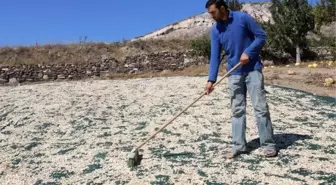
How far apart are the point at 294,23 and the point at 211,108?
1118 centimetres

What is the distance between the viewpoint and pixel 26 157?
5.74 m

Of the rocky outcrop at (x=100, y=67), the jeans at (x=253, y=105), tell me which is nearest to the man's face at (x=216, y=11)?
the jeans at (x=253, y=105)

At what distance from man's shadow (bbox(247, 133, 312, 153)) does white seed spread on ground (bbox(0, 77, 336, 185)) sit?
0.04 ft

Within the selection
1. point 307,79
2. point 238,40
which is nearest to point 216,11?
point 238,40

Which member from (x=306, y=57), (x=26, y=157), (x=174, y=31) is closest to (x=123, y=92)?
(x=26, y=157)

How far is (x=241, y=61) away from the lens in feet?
15.1

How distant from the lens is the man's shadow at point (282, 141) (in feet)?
17.3

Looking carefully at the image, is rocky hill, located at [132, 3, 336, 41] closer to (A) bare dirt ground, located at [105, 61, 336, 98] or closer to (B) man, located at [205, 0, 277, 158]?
(A) bare dirt ground, located at [105, 61, 336, 98]

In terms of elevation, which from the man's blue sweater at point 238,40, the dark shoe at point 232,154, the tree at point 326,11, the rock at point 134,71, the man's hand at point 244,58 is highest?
the tree at point 326,11

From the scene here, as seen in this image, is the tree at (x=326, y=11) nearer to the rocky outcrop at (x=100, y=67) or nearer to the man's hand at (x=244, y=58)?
the rocky outcrop at (x=100, y=67)

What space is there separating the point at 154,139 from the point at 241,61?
1.83 m

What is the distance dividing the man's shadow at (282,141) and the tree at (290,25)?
12.7 meters

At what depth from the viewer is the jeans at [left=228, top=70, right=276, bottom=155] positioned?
4.74 meters

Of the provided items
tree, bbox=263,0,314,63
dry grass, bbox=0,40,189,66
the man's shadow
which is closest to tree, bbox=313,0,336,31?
tree, bbox=263,0,314,63
